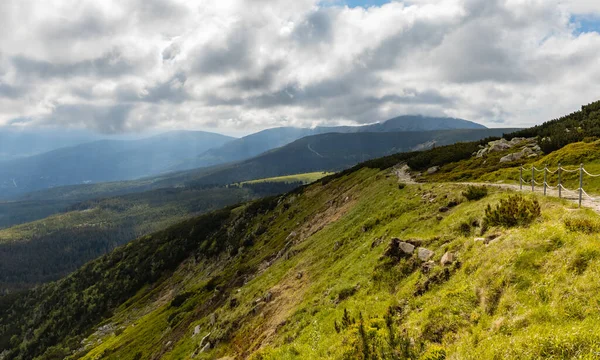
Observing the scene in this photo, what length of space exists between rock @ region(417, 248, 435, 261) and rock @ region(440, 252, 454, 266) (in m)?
1.14

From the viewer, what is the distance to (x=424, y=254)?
17188 mm

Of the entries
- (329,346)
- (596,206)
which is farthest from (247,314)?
(596,206)

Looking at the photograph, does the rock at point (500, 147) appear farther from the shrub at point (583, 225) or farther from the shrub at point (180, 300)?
the shrub at point (180, 300)

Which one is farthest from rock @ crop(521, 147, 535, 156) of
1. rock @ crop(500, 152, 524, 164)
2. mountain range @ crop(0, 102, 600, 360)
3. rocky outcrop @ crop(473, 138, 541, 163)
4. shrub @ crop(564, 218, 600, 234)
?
shrub @ crop(564, 218, 600, 234)

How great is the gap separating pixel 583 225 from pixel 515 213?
3.67 metres

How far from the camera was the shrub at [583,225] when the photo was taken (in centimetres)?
1214

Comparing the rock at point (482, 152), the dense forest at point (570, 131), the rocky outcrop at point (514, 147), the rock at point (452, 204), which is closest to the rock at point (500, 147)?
the rocky outcrop at point (514, 147)

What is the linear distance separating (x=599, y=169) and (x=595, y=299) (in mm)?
27015

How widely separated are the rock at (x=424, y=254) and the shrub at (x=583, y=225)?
6.17m

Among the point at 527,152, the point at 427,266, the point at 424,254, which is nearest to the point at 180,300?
the point at 424,254

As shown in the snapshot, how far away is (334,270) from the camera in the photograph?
2405cm

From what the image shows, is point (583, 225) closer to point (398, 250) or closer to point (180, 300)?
point (398, 250)

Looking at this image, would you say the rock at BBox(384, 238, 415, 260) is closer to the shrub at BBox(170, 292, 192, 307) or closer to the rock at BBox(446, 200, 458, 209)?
the rock at BBox(446, 200, 458, 209)

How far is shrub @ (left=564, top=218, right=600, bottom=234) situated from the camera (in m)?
12.1
